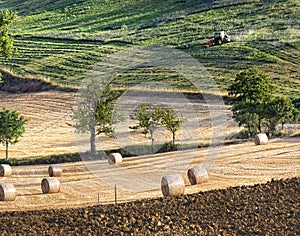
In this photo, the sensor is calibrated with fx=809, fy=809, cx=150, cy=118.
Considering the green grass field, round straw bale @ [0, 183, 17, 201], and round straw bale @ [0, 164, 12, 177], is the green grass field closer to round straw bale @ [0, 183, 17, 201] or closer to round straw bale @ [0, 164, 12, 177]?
round straw bale @ [0, 164, 12, 177]

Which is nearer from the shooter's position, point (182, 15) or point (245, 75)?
point (245, 75)

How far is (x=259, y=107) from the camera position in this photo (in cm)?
4359

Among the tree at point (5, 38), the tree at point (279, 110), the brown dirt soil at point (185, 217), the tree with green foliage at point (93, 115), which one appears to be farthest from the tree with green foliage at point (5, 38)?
the tree at point (279, 110)

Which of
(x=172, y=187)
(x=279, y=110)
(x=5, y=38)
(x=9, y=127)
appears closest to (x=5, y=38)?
(x=5, y=38)

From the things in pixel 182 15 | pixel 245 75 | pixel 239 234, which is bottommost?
pixel 239 234

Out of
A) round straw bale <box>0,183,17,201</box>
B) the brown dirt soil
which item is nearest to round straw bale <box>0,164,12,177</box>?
round straw bale <box>0,183,17,201</box>

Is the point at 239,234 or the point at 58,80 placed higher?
the point at 58,80

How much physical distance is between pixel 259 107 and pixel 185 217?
22.2 metres

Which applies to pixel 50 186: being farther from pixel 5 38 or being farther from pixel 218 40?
pixel 218 40

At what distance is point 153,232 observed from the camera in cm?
2080

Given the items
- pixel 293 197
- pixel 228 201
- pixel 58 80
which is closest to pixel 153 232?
pixel 228 201

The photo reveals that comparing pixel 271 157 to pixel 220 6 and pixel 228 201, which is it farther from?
pixel 220 6

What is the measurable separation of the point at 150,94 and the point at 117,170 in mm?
22747

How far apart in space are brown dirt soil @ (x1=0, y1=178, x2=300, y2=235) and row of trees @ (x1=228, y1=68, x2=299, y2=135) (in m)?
18.1
